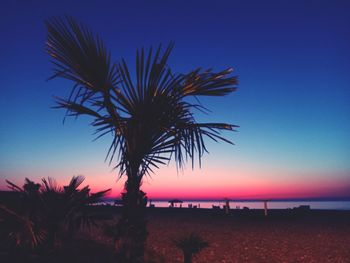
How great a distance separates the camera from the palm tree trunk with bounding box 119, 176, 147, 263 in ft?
15.6

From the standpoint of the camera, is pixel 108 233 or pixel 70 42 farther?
pixel 108 233

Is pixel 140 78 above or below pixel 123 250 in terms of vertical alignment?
above

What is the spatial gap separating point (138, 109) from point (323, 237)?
13349 mm

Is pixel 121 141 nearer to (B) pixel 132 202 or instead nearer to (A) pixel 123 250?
(B) pixel 132 202

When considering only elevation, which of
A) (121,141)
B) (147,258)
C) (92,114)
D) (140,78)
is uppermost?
(140,78)

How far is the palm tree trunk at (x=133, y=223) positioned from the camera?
476cm

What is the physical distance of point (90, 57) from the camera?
438cm

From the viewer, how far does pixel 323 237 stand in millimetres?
14422

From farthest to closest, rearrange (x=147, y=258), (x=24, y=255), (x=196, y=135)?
(x=147, y=258)
(x=24, y=255)
(x=196, y=135)

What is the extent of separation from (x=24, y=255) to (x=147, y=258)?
4679 millimetres

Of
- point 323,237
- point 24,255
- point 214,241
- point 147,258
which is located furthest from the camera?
point 323,237

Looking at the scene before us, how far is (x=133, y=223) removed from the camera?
4.84m

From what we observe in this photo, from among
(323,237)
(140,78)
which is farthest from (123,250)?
(323,237)

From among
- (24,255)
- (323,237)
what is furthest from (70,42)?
(323,237)
